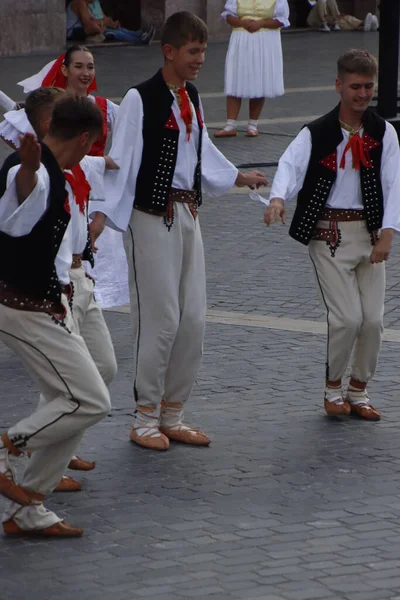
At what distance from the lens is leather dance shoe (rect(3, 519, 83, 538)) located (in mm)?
5180

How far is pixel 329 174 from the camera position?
657cm

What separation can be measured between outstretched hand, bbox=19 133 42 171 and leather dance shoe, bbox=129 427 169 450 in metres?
1.94

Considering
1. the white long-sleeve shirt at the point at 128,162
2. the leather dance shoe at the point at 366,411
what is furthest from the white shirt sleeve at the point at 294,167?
the leather dance shoe at the point at 366,411

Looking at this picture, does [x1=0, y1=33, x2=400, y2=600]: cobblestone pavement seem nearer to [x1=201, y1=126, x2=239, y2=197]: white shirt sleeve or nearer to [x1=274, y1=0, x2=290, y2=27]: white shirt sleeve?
[x1=201, y1=126, x2=239, y2=197]: white shirt sleeve

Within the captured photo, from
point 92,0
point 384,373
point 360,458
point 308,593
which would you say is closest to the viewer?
point 308,593

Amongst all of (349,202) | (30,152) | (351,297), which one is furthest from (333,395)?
(30,152)

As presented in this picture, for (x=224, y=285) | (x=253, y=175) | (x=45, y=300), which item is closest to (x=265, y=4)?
(x=224, y=285)

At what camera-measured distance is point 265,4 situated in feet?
50.0

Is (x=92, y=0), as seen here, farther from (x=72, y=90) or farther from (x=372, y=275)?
(x=372, y=275)

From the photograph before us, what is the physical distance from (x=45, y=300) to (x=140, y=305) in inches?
48.2

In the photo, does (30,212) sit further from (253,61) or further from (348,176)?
(253,61)

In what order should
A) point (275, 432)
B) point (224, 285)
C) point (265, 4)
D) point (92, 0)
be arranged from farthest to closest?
point (92, 0), point (265, 4), point (224, 285), point (275, 432)

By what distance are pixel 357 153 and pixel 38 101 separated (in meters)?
1.63

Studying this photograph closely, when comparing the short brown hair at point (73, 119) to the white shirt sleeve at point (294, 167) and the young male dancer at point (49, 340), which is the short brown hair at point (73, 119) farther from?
the white shirt sleeve at point (294, 167)
